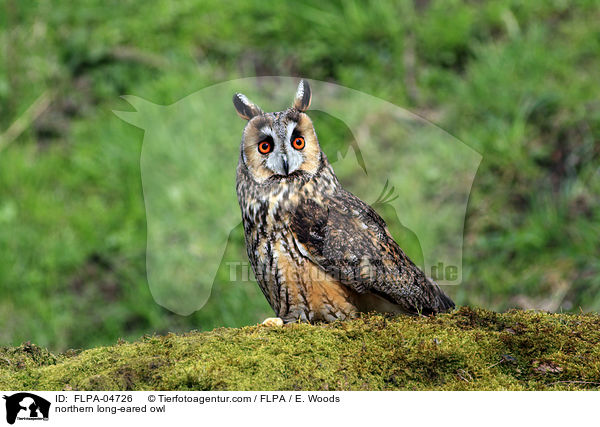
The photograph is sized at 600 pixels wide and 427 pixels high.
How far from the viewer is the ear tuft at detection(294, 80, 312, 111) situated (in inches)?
125

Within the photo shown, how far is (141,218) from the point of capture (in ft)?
18.8

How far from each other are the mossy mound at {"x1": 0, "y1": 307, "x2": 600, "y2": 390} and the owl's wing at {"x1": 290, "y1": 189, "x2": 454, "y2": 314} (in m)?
0.53

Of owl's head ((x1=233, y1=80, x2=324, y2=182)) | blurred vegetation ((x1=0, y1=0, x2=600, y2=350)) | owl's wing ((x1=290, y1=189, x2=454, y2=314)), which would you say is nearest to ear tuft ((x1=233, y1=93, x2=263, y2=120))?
owl's head ((x1=233, y1=80, x2=324, y2=182))

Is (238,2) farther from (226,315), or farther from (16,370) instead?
(16,370)

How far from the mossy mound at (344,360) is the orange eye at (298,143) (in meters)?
0.92

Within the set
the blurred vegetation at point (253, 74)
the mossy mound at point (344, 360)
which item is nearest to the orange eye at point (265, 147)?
the mossy mound at point (344, 360)

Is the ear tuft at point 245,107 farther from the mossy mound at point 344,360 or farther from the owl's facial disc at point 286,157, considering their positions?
the mossy mound at point 344,360

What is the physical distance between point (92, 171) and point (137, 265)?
108 centimetres

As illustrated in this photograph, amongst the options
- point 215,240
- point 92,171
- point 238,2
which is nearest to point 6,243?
point 92,171

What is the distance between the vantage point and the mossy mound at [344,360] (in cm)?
222
